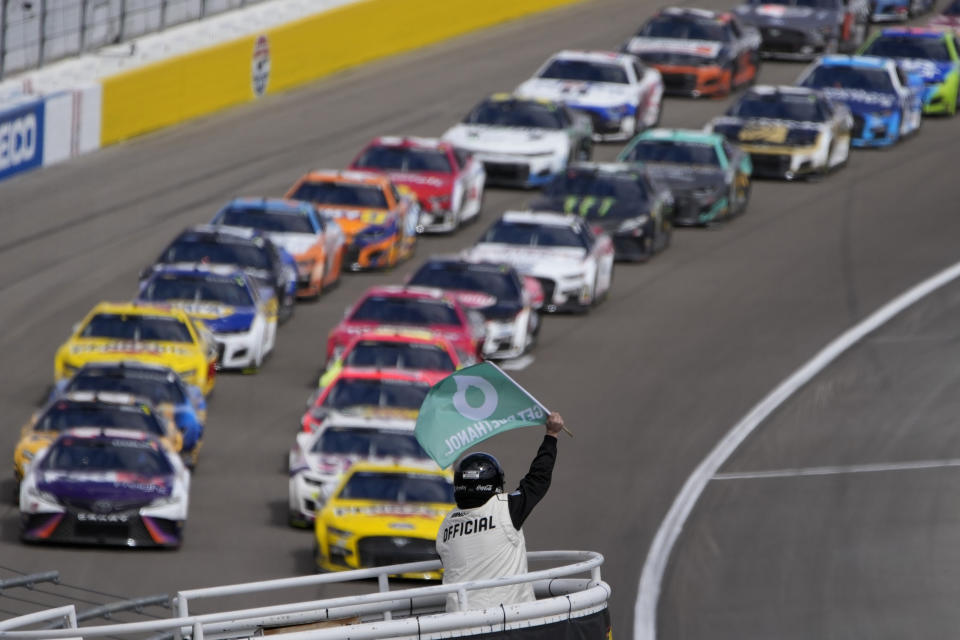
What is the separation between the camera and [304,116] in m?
44.6

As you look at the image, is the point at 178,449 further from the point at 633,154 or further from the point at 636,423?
the point at 633,154

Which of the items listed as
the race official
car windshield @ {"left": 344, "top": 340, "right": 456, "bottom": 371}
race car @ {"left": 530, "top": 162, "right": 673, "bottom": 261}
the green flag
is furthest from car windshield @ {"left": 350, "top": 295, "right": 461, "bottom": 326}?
the race official

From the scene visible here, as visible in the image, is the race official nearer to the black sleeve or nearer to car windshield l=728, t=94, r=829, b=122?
the black sleeve

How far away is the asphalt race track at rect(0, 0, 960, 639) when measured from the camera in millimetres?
22469

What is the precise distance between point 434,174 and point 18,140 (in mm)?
7427

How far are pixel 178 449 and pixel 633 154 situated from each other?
49.1ft

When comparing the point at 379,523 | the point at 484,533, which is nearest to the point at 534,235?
the point at 379,523

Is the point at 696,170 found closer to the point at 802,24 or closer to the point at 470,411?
the point at 802,24

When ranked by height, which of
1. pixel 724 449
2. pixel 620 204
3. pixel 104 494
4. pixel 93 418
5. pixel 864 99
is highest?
pixel 864 99

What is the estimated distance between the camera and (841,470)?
26.5 m

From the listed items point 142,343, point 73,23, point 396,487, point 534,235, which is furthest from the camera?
point 73,23

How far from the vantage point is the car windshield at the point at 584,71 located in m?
43.0

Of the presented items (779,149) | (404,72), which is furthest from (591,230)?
(404,72)

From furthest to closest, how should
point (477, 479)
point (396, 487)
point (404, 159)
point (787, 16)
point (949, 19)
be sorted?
point (949, 19) < point (787, 16) < point (404, 159) < point (396, 487) < point (477, 479)
